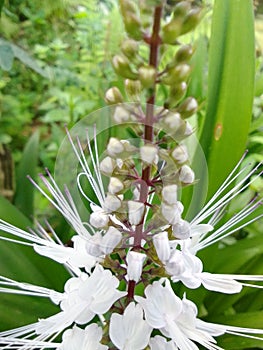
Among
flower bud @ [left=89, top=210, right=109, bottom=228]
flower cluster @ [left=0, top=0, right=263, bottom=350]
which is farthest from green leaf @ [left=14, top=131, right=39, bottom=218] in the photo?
flower bud @ [left=89, top=210, right=109, bottom=228]

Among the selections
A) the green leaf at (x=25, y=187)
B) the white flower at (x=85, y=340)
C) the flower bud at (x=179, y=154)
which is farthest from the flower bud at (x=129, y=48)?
the green leaf at (x=25, y=187)

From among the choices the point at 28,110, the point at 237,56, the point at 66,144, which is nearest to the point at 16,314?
the point at 66,144

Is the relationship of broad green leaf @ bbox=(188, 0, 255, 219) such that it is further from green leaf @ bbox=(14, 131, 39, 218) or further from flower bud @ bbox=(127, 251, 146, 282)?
green leaf @ bbox=(14, 131, 39, 218)

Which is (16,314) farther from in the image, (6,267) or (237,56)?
(237,56)

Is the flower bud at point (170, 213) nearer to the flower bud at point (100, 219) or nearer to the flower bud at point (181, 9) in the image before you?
the flower bud at point (100, 219)

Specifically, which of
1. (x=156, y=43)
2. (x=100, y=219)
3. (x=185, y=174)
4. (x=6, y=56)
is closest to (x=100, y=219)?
(x=100, y=219)
